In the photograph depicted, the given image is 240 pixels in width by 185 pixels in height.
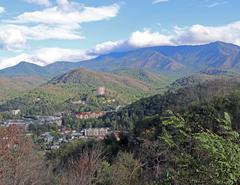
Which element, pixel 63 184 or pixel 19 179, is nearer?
pixel 19 179

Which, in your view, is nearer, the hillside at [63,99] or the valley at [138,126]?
the valley at [138,126]

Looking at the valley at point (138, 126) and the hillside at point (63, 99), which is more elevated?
the valley at point (138, 126)

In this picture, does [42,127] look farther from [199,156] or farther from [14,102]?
[199,156]

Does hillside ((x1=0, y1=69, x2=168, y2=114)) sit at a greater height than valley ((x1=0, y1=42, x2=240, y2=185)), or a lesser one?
lesser

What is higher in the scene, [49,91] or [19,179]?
[19,179]

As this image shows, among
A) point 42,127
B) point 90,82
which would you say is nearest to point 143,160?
point 42,127

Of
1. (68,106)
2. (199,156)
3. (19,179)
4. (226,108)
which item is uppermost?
(199,156)

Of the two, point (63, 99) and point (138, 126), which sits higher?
point (138, 126)

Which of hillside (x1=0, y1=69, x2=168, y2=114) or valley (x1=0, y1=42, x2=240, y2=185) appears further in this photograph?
hillside (x1=0, y1=69, x2=168, y2=114)

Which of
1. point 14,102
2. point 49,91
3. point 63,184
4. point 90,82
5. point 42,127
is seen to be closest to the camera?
point 63,184

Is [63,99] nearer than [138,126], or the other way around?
[138,126]

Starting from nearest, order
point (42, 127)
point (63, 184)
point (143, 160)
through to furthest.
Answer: point (63, 184) < point (143, 160) < point (42, 127)
